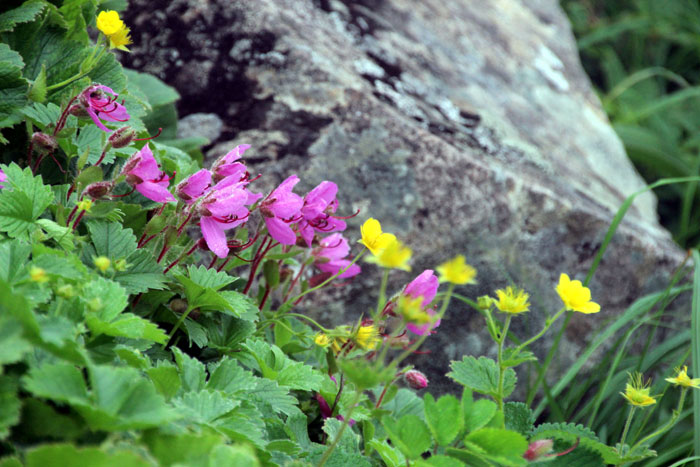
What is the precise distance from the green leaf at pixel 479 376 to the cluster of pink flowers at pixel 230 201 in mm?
278

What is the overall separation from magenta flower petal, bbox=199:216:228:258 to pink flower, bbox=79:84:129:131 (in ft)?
0.76

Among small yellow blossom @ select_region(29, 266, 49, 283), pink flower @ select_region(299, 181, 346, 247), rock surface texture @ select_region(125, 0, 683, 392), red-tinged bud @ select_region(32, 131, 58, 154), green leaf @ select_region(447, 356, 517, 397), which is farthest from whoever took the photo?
rock surface texture @ select_region(125, 0, 683, 392)

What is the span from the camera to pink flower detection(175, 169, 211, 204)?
3.34 ft

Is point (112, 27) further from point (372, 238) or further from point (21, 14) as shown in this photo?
point (372, 238)

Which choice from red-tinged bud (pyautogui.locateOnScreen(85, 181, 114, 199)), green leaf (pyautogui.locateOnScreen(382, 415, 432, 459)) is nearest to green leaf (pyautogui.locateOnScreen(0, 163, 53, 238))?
red-tinged bud (pyautogui.locateOnScreen(85, 181, 114, 199))

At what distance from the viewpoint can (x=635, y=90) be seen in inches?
172

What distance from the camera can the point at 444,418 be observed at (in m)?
0.75

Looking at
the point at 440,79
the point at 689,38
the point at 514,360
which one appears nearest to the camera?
the point at 514,360

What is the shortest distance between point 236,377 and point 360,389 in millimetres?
257

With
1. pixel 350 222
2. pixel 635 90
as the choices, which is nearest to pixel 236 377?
pixel 350 222

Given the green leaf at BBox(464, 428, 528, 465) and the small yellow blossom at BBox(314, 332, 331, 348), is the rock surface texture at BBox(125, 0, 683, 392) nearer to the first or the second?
the small yellow blossom at BBox(314, 332, 331, 348)

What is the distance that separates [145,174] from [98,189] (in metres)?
0.08

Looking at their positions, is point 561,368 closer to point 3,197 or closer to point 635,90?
point 3,197

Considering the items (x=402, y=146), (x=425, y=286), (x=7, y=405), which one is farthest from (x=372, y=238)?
(x=402, y=146)
